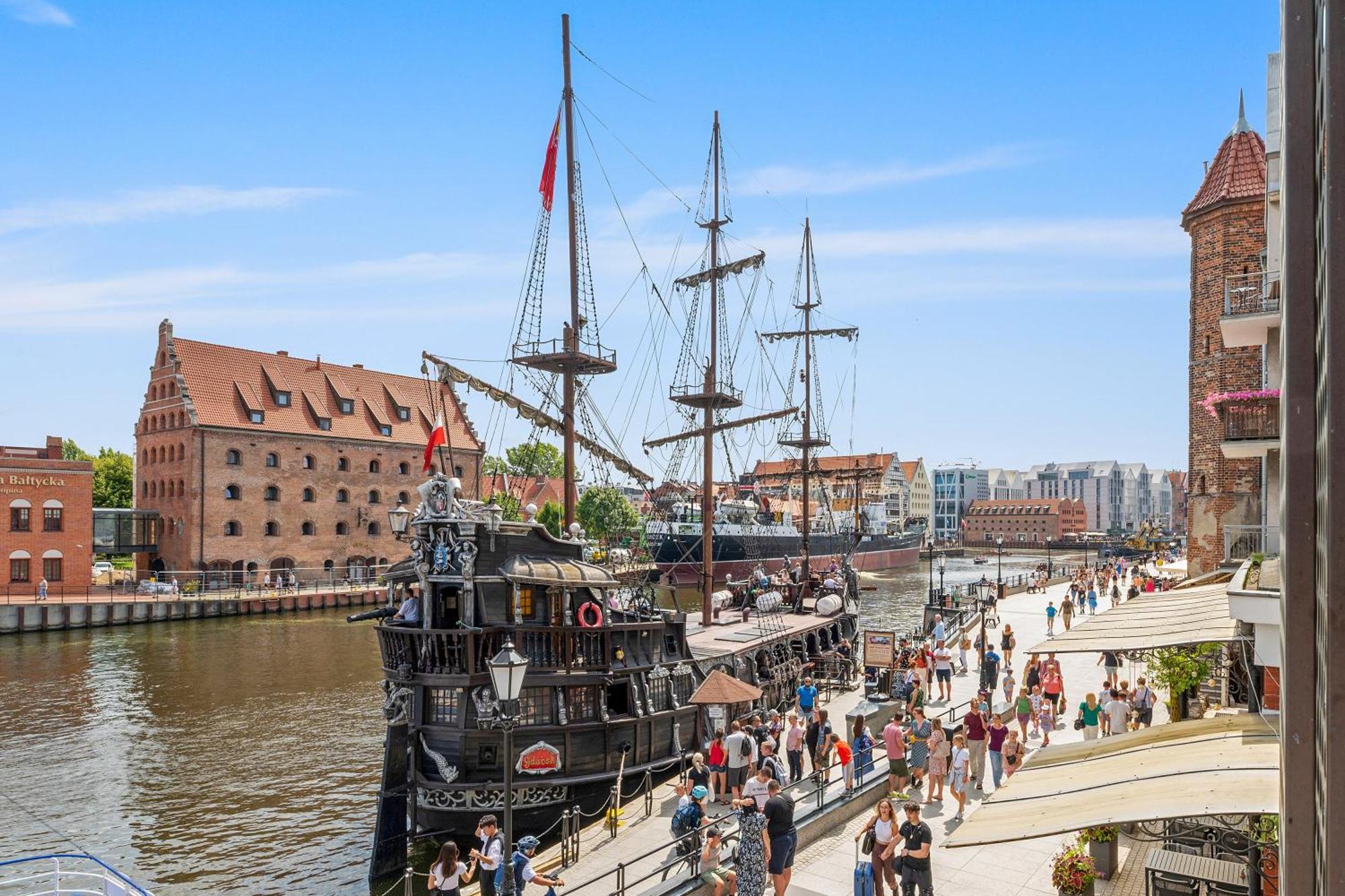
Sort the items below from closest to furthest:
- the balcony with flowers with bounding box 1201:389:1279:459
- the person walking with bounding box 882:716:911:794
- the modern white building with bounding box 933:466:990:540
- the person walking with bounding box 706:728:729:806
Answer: the person walking with bounding box 882:716:911:794, the person walking with bounding box 706:728:729:806, the balcony with flowers with bounding box 1201:389:1279:459, the modern white building with bounding box 933:466:990:540

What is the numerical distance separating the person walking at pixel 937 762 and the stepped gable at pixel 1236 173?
23115mm

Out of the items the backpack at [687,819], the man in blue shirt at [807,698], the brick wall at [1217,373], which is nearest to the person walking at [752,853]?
the backpack at [687,819]

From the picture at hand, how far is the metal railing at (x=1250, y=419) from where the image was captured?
16.6 m

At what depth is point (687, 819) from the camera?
43.5ft

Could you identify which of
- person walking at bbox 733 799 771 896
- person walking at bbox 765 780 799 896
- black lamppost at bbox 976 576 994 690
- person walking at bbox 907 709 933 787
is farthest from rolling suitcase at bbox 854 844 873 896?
black lamppost at bbox 976 576 994 690

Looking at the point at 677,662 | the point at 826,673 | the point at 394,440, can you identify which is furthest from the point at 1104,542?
the point at 677,662

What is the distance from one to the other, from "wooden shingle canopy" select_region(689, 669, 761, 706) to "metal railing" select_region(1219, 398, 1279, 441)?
1051 cm

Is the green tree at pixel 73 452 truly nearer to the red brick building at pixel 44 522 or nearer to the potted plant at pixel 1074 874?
the red brick building at pixel 44 522

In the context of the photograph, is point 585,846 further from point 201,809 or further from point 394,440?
point 394,440

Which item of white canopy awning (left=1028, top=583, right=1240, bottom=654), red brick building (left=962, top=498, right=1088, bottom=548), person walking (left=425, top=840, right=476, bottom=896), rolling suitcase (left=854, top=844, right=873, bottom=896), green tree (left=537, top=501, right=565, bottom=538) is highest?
white canopy awning (left=1028, top=583, right=1240, bottom=654)

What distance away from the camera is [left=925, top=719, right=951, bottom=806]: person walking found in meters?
14.9

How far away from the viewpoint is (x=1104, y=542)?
479 feet

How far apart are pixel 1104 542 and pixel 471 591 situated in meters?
149

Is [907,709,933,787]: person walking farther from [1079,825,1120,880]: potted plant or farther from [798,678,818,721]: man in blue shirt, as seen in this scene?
[798,678,818,721]: man in blue shirt
